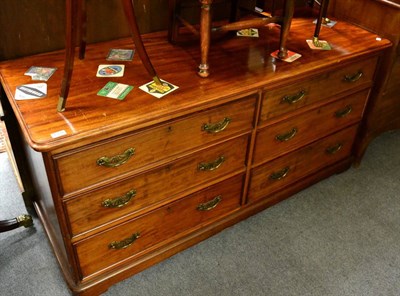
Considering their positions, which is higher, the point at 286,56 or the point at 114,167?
the point at 286,56

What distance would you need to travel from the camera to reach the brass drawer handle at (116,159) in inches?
50.3

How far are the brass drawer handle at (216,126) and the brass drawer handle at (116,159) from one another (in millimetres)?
297

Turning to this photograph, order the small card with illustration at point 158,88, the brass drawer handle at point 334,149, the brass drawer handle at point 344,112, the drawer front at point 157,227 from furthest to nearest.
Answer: the brass drawer handle at point 334,149 < the brass drawer handle at point 344,112 < the drawer front at point 157,227 < the small card with illustration at point 158,88

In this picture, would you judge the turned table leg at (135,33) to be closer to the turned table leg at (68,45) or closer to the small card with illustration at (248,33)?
the turned table leg at (68,45)

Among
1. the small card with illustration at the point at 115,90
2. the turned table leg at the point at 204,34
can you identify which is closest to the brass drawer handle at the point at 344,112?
the turned table leg at the point at 204,34

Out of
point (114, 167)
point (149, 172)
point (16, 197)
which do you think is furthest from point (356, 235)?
point (16, 197)

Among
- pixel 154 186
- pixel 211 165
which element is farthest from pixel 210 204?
pixel 154 186

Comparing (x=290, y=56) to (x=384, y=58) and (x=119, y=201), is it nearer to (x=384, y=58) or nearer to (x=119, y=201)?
(x=384, y=58)

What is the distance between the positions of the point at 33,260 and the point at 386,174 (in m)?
1.96

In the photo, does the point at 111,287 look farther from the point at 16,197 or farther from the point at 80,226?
the point at 16,197

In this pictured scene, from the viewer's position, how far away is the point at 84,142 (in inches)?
46.8

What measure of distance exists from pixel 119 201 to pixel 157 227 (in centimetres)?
27

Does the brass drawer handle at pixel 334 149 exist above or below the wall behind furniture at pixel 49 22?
below

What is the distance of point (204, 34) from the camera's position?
145cm
